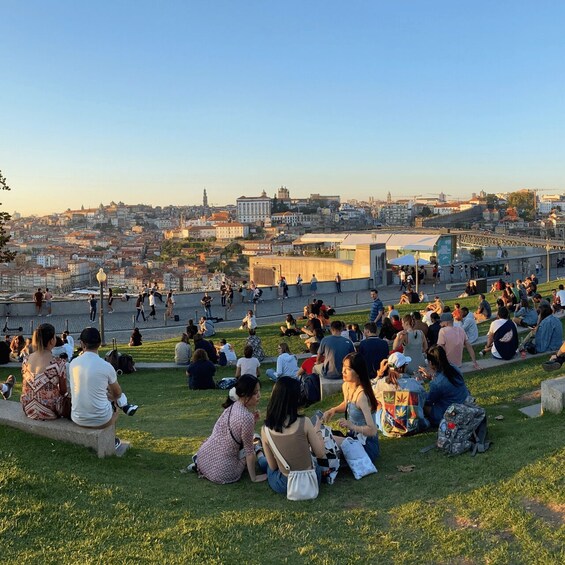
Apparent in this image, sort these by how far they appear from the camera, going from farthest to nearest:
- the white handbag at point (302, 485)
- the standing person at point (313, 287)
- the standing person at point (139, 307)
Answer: the standing person at point (313, 287)
the standing person at point (139, 307)
the white handbag at point (302, 485)

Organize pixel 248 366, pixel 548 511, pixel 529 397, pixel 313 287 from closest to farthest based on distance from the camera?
pixel 548 511
pixel 529 397
pixel 248 366
pixel 313 287

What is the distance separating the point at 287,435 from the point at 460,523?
137 cm

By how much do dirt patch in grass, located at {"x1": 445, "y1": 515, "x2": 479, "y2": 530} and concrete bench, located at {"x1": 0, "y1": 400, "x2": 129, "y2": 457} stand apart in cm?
306

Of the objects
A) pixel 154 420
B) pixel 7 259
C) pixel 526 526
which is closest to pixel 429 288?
pixel 7 259

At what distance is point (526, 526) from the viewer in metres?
4.05

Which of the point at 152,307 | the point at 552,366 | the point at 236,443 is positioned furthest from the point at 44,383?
the point at 152,307

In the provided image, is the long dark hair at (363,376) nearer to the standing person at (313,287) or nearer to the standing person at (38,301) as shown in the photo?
the standing person at (38,301)

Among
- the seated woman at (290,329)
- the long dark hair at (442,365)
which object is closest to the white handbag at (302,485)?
the long dark hair at (442,365)

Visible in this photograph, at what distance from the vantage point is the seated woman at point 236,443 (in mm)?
5219

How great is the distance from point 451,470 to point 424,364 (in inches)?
160

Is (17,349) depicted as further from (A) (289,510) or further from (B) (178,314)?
(A) (289,510)

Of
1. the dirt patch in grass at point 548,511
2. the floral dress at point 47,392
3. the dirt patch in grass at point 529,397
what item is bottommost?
the dirt patch in grass at point 529,397

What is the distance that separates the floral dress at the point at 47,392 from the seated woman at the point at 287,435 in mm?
2100

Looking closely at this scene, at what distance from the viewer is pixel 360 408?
5.64 m
